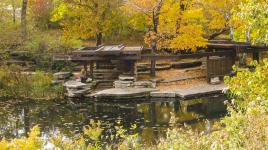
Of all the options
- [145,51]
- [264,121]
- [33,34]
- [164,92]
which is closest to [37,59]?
[33,34]

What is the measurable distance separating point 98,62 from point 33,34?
7438 millimetres

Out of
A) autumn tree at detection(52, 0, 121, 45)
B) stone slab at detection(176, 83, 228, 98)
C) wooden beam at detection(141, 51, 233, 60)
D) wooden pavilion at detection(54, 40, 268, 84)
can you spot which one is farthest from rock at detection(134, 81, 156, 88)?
autumn tree at detection(52, 0, 121, 45)

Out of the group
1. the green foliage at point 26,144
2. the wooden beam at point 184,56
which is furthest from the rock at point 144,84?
the green foliage at point 26,144

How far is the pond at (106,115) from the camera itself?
20047mm

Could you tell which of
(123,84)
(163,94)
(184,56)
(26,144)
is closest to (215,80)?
(184,56)

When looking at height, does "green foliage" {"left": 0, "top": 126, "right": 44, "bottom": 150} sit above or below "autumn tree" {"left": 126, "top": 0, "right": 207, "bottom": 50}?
below

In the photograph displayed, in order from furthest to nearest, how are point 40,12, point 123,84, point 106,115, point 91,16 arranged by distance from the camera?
point 40,12
point 91,16
point 123,84
point 106,115

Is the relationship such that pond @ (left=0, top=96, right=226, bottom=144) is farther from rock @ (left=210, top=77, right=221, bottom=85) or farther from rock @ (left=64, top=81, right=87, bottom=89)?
rock @ (left=210, top=77, right=221, bottom=85)

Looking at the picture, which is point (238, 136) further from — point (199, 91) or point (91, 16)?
point (91, 16)

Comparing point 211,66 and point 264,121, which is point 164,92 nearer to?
point 211,66

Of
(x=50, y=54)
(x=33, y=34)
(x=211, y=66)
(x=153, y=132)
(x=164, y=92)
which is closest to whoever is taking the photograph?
(x=153, y=132)

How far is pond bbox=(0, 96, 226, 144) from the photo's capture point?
20.0 metres

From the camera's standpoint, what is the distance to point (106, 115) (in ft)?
73.7

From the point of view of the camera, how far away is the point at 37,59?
3103 cm
